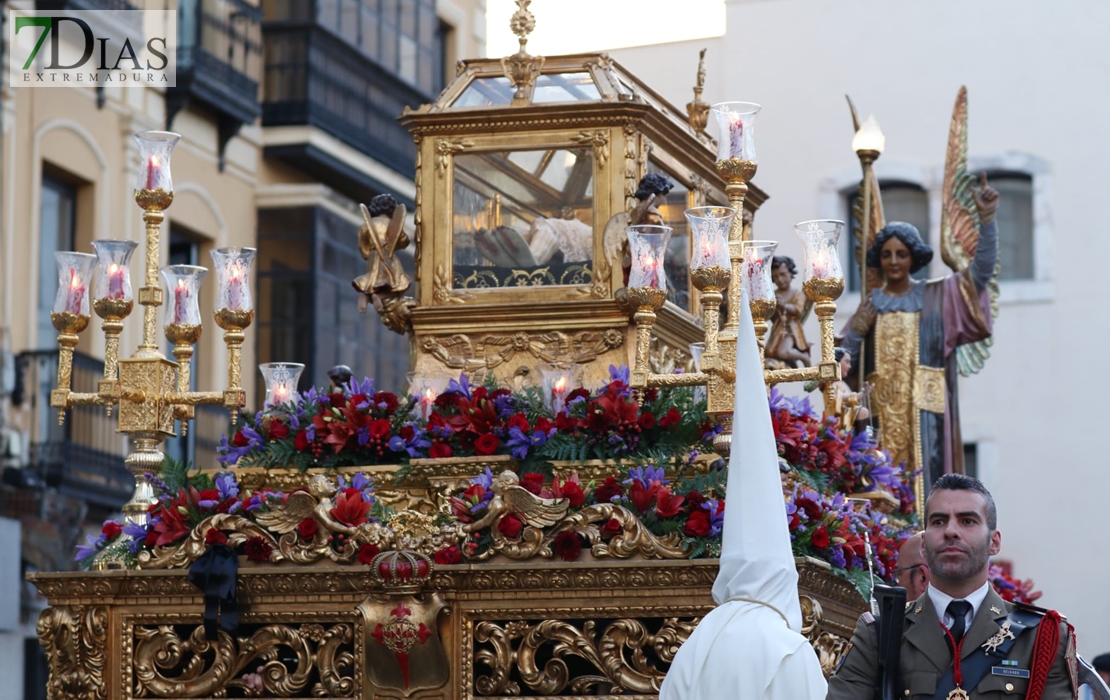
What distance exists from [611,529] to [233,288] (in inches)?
68.4

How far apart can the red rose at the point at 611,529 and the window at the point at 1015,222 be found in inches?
526

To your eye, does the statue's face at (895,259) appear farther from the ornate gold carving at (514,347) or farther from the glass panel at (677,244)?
the ornate gold carving at (514,347)

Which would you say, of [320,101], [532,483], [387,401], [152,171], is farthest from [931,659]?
[320,101]

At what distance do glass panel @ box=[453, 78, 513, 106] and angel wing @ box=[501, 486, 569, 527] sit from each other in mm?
1999

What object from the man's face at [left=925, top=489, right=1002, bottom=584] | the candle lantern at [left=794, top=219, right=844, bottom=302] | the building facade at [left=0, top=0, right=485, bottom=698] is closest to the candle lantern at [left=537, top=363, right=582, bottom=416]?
the candle lantern at [left=794, top=219, right=844, bottom=302]

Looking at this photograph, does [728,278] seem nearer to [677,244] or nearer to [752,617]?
[677,244]

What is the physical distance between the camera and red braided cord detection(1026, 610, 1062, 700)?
4770 mm

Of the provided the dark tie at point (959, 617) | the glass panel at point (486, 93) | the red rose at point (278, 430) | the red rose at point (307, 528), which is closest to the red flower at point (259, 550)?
the red rose at point (307, 528)

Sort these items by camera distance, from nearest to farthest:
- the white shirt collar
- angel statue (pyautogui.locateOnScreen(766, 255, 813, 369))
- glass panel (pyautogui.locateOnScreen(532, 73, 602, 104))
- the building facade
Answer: the white shirt collar < glass panel (pyautogui.locateOnScreen(532, 73, 602, 104)) < angel statue (pyautogui.locateOnScreen(766, 255, 813, 369)) < the building facade

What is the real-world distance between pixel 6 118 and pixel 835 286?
A: 1046cm

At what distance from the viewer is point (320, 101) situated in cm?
1969

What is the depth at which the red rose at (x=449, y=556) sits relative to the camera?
702cm

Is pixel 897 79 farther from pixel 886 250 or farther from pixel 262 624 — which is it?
pixel 262 624

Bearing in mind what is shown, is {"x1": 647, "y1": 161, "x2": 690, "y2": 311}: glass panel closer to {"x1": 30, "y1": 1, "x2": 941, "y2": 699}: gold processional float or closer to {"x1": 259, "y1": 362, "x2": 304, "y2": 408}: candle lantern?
{"x1": 30, "y1": 1, "x2": 941, "y2": 699}: gold processional float
